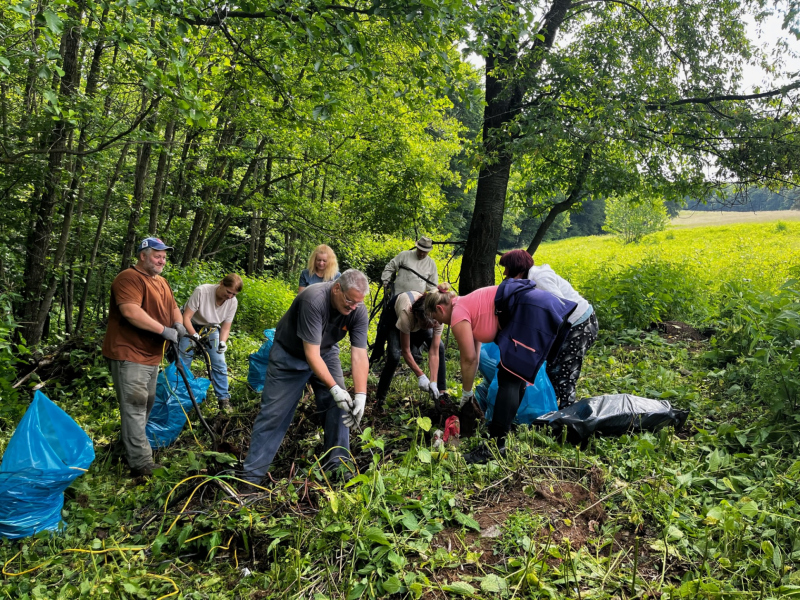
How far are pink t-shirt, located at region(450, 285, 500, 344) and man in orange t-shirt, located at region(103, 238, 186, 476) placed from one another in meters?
2.11

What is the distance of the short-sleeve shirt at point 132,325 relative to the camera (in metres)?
3.39

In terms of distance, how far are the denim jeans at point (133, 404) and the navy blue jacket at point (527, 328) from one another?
2623mm

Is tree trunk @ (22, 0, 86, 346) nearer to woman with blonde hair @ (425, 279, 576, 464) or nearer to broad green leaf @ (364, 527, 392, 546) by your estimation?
woman with blonde hair @ (425, 279, 576, 464)

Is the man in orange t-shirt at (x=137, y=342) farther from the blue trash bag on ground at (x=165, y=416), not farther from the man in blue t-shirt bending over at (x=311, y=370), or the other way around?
the man in blue t-shirt bending over at (x=311, y=370)

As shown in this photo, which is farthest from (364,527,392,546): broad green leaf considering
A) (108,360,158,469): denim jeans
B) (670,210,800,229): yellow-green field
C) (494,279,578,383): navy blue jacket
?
(670,210,800,229): yellow-green field

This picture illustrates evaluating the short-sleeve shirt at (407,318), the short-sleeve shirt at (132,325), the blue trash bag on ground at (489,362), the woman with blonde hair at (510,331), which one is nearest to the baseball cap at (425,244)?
the short-sleeve shirt at (407,318)

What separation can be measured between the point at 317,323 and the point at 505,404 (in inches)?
53.3

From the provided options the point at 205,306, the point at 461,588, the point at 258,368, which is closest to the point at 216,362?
the point at 258,368

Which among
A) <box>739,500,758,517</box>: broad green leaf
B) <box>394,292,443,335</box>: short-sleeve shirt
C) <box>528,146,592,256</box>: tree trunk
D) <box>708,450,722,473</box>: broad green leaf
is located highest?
<box>528,146,592,256</box>: tree trunk

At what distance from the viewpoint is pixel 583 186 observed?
7.32m

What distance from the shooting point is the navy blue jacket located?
3.09m

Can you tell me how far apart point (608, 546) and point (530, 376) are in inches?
43.0

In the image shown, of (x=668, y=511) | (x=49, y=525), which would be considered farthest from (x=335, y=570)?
(x=49, y=525)

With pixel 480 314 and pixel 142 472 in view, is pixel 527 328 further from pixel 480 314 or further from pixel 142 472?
pixel 142 472
